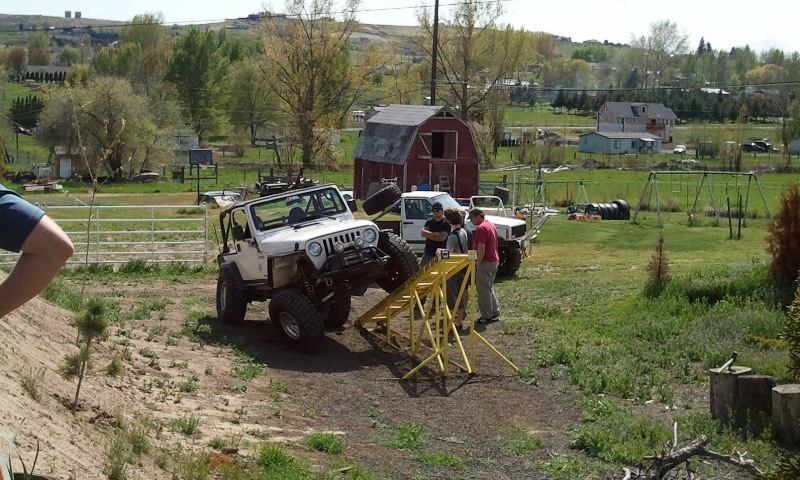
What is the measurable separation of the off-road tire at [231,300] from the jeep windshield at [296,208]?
1.02 meters

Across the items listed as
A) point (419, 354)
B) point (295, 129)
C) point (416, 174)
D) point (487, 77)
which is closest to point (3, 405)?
point (419, 354)

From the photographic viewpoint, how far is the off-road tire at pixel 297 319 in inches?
550

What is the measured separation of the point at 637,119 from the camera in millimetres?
112375

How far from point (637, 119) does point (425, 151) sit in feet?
239

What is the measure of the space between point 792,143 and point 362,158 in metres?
67.3

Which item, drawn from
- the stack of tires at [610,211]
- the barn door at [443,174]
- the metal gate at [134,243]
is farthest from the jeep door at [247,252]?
the barn door at [443,174]

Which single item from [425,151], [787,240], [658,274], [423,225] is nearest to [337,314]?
[658,274]

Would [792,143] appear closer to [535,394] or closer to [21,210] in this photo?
[535,394]

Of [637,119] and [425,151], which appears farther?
[637,119]

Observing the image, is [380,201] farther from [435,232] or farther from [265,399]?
[265,399]

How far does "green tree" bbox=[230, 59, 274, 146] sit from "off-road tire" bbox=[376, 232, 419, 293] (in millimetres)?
87974

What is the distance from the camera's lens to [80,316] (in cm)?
904

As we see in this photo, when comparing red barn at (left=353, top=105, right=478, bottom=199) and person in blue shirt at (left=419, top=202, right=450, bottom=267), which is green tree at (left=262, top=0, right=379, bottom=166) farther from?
person in blue shirt at (left=419, top=202, right=450, bottom=267)

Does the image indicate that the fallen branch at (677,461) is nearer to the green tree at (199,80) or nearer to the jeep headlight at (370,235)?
the jeep headlight at (370,235)
